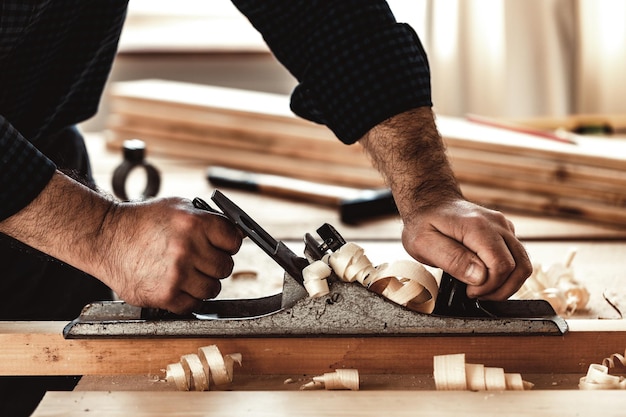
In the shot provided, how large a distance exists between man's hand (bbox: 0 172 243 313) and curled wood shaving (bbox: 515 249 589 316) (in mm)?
479

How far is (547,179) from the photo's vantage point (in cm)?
175

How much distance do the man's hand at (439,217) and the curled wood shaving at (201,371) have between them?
29cm

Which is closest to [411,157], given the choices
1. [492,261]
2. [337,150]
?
[492,261]

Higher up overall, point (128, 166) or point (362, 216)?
point (128, 166)

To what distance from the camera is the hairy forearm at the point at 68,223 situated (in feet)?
3.07

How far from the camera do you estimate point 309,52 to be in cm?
123

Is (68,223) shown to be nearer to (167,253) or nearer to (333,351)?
(167,253)

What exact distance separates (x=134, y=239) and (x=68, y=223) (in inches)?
3.3

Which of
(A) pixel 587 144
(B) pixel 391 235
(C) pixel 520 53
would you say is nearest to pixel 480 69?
(C) pixel 520 53

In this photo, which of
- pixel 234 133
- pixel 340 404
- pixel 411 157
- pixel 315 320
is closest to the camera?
pixel 340 404

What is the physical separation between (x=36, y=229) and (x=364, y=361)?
1.38 ft

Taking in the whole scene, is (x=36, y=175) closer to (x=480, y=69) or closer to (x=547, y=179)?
(x=547, y=179)

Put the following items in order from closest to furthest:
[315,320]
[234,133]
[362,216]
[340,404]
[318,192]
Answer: [340,404] < [315,320] < [362,216] < [318,192] < [234,133]

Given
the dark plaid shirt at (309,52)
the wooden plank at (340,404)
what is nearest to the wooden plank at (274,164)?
the dark plaid shirt at (309,52)
